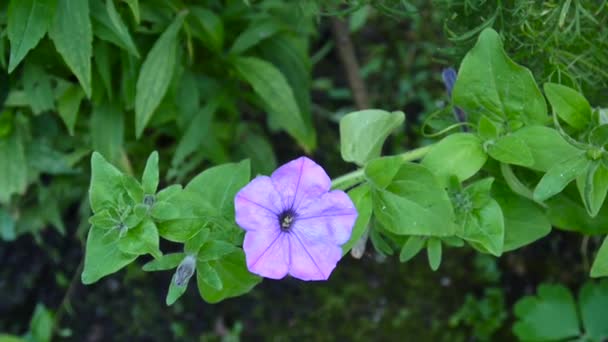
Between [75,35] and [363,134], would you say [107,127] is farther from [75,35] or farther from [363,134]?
[363,134]

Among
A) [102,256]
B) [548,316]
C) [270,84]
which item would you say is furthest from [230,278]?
[548,316]

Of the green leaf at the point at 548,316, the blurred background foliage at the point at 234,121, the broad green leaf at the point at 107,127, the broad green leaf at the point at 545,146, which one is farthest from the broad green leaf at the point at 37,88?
the green leaf at the point at 548,316

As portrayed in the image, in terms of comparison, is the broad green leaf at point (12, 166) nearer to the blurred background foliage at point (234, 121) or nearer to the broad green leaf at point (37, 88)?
the blurred background foliage at point (234, 121)

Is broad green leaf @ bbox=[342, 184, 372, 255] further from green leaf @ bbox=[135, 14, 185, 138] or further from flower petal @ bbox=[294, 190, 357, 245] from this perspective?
green leaf @ bbox=[135, 14, 185, 138]

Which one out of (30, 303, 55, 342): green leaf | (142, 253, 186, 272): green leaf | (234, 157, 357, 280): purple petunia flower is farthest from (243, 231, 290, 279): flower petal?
(30, 303, 55, 342): green leaf

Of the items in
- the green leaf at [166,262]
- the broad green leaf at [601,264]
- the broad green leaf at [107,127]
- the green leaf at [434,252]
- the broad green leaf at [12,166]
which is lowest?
the broad green leaf at [12,166]

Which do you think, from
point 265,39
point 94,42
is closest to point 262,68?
point 265,39

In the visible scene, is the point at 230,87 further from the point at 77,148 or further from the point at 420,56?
the point at 420,56

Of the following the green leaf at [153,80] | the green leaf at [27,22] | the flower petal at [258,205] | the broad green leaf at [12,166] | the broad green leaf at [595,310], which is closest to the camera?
the flower petal at [258,205]
